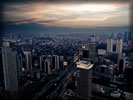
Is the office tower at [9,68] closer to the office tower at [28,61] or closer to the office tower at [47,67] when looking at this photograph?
the office tower at [28,61]

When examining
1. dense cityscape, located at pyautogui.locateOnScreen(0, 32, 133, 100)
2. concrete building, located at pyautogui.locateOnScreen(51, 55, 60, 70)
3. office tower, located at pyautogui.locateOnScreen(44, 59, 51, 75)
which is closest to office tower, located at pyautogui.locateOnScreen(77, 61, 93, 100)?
dense cityscape, located at pyautogui.locateOnScreen(0, 32, 133, 100)

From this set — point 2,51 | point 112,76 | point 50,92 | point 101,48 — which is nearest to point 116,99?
point 112,76

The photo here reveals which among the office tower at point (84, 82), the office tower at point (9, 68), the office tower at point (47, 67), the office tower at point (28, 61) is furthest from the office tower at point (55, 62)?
the office tower at point (9, 68)

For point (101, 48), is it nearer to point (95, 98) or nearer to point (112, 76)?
point (112, 76)

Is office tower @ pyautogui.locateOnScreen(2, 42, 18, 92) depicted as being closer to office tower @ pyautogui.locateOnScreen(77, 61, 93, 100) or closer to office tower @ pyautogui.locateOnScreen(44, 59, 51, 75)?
office tower @ pyautogui.locateOnScreen(44, 59, 51, 75)

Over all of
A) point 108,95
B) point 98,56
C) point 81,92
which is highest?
point 98,56

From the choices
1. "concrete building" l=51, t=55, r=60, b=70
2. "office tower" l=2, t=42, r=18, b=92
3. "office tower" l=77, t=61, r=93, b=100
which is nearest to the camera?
"office tower" l=2, t=42, r=18, b=92
